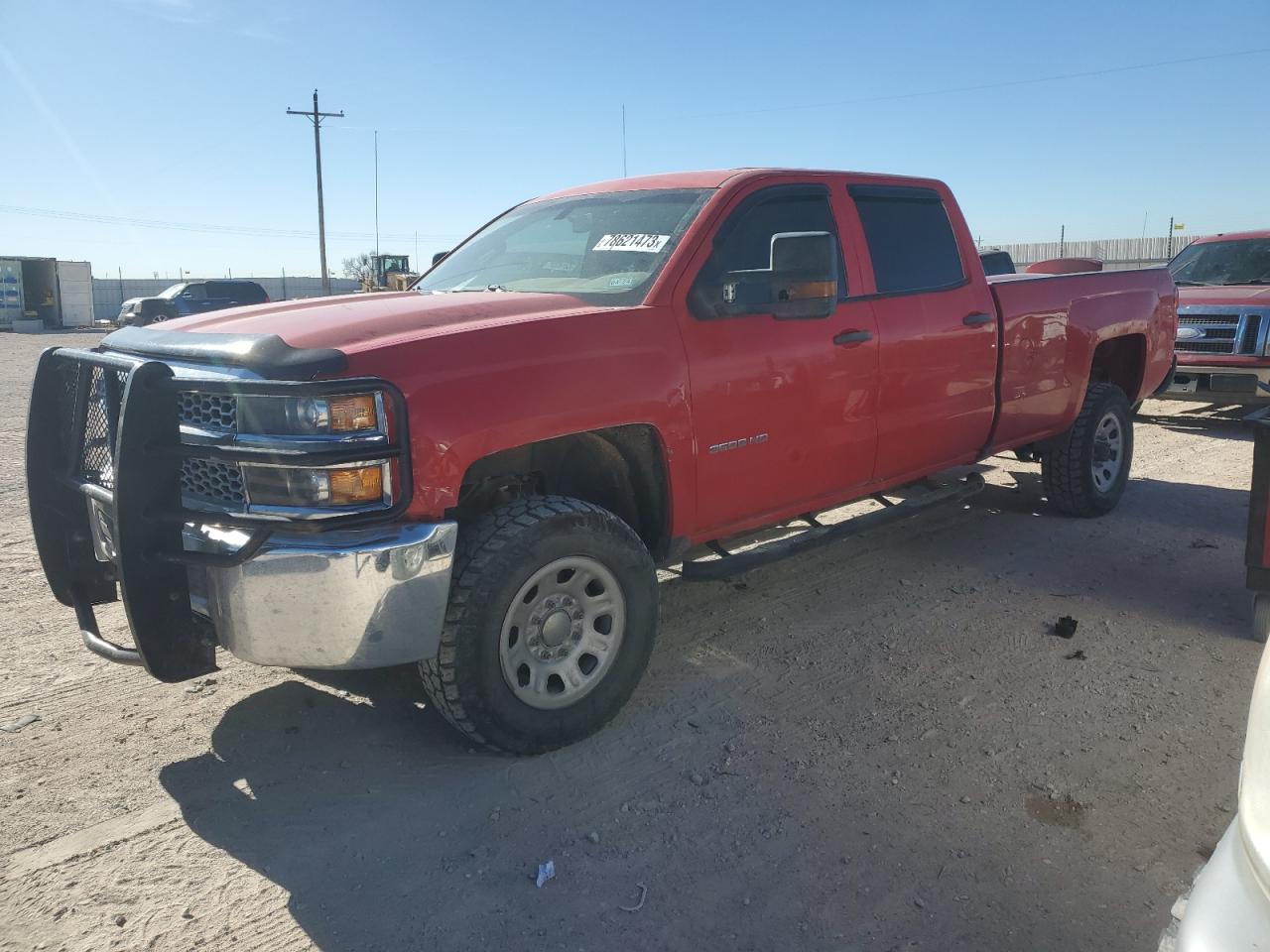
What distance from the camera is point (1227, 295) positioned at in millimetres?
10305

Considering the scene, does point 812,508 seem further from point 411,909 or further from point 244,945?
point 244,945

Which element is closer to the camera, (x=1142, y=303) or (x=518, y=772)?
(x=518, y=772)

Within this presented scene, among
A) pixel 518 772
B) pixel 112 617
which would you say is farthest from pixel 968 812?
pixel 112 617

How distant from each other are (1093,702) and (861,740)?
1009 mm

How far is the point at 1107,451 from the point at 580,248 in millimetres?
4152

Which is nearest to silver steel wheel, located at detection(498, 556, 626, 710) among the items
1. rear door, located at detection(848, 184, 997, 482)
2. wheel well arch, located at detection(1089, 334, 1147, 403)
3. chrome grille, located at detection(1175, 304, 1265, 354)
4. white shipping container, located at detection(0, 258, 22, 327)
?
rear door, located at detection(848, 184, 997, 482)

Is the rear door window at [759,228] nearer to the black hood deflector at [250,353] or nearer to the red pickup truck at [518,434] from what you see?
the red pickup truck at [518,434]

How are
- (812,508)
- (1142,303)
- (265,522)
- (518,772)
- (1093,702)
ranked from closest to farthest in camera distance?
(265,522) → (518,772) → (1093,702) → (812,508) → (1142,303)

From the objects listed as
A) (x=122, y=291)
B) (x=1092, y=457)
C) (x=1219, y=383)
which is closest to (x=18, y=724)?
(x=1092, y=457)

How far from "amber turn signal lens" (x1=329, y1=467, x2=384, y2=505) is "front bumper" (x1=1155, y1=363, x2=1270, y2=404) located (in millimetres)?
8757

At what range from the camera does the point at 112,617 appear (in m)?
4.63

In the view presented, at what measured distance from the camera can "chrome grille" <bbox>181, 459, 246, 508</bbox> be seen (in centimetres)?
309

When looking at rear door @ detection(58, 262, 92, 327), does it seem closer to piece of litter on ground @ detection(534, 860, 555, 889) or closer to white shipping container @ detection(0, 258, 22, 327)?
white shipping container @ detection(0, 258, 22, 327)

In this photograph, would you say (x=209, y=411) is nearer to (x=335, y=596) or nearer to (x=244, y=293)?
(x=335, y=596)
